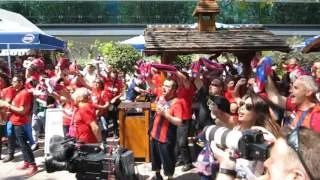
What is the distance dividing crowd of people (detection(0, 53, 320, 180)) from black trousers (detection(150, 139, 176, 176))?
0.01m

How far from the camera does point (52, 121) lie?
8.30m

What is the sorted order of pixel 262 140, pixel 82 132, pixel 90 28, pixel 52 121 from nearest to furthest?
pixel 262 140
pixel 82 132
pixel 52 121
pixel 90 28

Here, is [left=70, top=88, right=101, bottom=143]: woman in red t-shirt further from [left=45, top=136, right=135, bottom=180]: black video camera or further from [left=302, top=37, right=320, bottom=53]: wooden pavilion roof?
[left=302, top=37, right=320, bottom=53]: wooden pavilion roof

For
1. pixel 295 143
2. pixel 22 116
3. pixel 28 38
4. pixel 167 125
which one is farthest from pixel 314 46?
Result: pixel 295 143

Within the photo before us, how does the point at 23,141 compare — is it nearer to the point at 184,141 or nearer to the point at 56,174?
the point at 56,174

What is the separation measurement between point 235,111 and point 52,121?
13.7 ft

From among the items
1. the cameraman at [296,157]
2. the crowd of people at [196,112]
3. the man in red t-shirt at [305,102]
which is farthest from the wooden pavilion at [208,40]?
the cameraman at [296,157]

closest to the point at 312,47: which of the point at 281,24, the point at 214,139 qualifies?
the point at 214,139

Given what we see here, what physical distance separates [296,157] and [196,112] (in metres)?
6.62

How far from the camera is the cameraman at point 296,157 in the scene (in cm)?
179

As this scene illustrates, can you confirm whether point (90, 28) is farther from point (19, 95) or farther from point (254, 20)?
point (19, 95)

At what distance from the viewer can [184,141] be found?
24.8 ft

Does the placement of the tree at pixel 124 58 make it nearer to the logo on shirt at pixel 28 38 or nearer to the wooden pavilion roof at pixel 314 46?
the logo on shirt at pixel 28 38

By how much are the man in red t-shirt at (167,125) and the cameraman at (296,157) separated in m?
4.33
